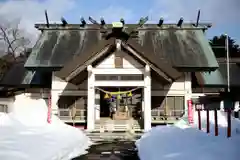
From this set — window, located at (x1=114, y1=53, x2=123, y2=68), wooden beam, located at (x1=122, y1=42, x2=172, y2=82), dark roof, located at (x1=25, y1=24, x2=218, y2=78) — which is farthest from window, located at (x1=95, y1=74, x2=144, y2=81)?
dark roof, located at (x1=25, y1=24, x2=218, y2=78)

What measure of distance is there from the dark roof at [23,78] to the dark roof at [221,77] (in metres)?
11.5

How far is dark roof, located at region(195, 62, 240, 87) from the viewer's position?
78.0ft

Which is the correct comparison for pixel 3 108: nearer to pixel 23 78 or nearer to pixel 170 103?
pixel 23 78

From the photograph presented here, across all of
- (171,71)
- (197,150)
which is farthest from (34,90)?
(197,150)

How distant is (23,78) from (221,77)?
15965 mm

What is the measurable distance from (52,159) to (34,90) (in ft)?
50.7

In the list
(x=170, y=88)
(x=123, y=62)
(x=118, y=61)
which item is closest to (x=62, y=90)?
(x=118, y=61)

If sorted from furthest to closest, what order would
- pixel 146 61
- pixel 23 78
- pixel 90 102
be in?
pixel 23 78 < pixel 90 102 < pixel 146 61

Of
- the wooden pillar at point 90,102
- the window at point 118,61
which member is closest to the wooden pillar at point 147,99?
the window at point 118,61

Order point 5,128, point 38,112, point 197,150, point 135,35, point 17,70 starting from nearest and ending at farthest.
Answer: point 197,150 → point 5,128 → point 38,112 → point 135,35 → point 17,70

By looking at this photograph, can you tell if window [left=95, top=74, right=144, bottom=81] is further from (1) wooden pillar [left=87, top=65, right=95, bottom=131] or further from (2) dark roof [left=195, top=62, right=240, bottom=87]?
(2) dark roof [left=195, top=62, right=240, bottom=87]

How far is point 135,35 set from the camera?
24141 mm

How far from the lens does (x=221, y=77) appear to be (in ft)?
82.4

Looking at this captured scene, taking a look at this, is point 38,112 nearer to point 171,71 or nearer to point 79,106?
point 79,106
